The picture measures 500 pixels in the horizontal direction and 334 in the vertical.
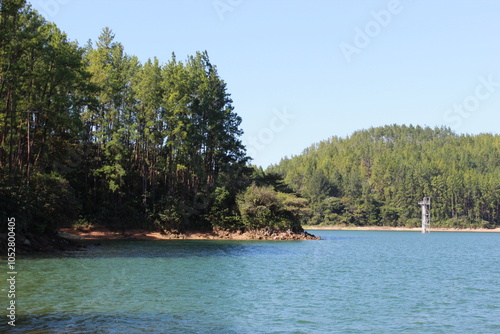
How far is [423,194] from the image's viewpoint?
474 ft

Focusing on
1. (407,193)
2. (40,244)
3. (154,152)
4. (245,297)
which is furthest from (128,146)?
(407,193)

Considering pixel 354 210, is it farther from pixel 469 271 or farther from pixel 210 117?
pixel 469 271

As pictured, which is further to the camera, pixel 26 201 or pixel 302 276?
pixel 26 201

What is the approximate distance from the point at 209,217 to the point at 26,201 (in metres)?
27.7

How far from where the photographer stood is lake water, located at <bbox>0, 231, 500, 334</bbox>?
14086mm

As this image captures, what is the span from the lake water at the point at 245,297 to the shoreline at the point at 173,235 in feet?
67.3

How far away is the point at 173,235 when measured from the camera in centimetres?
5516

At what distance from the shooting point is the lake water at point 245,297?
1409cm

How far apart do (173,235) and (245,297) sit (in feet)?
123

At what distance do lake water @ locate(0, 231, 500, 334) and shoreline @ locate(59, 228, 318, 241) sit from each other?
2051 centimetres

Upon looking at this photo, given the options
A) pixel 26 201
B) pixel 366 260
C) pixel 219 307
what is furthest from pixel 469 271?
pixel 26 201

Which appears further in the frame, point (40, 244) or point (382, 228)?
point (382, 228)

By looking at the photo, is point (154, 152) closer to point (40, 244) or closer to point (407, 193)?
point (40, 244)

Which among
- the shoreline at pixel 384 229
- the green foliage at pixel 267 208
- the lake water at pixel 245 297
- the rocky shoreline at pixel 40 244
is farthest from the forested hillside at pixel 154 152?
the shoreline at pixel 384 229
